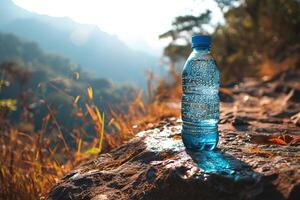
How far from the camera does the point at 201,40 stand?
6.86 ft

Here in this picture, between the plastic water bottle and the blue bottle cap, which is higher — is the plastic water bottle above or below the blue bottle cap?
below

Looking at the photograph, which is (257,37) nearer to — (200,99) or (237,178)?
(200,99)

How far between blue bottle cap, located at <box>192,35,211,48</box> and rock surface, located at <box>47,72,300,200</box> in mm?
563

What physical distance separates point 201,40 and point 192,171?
2.38 feet

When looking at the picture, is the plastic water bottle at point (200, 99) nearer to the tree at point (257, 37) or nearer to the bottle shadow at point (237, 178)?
the bottle shadow at point (237, 178)

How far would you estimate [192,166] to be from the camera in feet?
5.87

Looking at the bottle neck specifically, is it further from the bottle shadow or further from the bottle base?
the bottle shadow

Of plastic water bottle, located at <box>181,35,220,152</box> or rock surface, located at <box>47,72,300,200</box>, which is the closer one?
rock surface, located at <box>47,72,300,200</box>

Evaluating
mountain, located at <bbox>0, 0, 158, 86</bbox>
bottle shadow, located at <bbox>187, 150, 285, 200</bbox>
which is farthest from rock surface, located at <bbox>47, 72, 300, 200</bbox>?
mountain, located at <bbox>0, 0, 158, 86</bbox>

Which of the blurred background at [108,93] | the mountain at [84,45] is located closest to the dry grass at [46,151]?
the blurred background at [108,93]

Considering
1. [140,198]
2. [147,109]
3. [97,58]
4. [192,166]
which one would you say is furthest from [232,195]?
[97,58]

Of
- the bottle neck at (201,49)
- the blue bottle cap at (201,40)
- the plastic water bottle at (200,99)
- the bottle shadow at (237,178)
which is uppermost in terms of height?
the blue bottle cap at (201,40)

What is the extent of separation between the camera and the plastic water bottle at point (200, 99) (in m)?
2.14

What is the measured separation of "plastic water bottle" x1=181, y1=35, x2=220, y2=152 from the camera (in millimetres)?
2137
